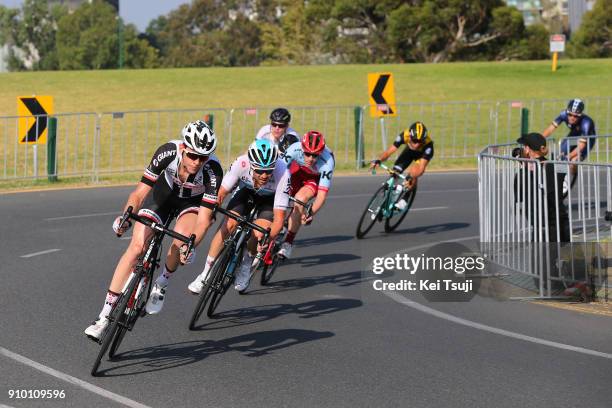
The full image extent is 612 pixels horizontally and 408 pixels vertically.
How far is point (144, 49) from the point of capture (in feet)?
370

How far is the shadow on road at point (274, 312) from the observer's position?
10.6m

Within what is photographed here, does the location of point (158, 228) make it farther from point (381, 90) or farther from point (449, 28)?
point (449, 28)

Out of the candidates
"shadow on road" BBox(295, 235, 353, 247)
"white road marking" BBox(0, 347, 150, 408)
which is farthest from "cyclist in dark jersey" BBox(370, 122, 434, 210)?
"white road marking" BBox(0, 347, 150, 408)

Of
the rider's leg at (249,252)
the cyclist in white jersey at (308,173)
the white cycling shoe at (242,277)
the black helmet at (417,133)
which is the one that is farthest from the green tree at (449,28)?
the white cycling shoe at (242,277)

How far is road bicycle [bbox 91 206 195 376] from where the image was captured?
27.8ft

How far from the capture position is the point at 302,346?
9555mm

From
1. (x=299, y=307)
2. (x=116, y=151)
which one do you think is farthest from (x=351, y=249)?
(x=116, y=151)

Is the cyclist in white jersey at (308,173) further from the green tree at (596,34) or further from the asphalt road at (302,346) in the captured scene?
the green tree at (596,34)

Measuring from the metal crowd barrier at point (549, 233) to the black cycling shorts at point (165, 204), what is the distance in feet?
12.7

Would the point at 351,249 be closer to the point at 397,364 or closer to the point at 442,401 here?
the point at 397,364

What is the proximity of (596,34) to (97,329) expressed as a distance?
85564mm

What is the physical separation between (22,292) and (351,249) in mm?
5000

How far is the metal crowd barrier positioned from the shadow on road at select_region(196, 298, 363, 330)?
189cm

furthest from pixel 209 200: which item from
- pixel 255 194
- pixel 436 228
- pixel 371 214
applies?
pixel 436 228
